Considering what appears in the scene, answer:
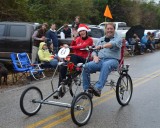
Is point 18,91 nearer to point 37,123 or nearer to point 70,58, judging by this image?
point 70,58

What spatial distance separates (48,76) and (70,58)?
5.12 meters

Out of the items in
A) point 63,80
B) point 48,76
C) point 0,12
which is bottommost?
point 48,76

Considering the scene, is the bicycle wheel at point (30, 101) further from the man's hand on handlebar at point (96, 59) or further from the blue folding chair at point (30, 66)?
the blue folding chair at point (30, 66)

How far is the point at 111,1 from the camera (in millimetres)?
46594

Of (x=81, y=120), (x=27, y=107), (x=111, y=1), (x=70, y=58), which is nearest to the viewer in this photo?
(x=81, y=120)

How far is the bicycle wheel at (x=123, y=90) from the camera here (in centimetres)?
838

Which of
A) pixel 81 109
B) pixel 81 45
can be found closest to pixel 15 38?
pixel 81 45

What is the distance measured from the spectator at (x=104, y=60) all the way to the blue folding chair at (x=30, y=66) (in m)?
4.97

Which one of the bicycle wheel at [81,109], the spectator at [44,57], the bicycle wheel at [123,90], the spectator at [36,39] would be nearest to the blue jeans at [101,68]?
the bicycle wheel at [123,90]

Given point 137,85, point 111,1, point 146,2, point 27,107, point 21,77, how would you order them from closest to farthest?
point 27,107 < point 137,85 < point 21,77 < point 111,1 < point 146,2

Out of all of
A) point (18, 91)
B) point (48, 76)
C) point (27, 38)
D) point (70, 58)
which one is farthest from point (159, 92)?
point (27, 38)

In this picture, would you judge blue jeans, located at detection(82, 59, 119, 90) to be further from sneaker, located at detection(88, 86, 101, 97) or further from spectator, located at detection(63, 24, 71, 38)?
spectator, located at detection(63, 24, 71, 38)

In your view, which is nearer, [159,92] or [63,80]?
[63,80]

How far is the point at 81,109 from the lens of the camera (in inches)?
274
